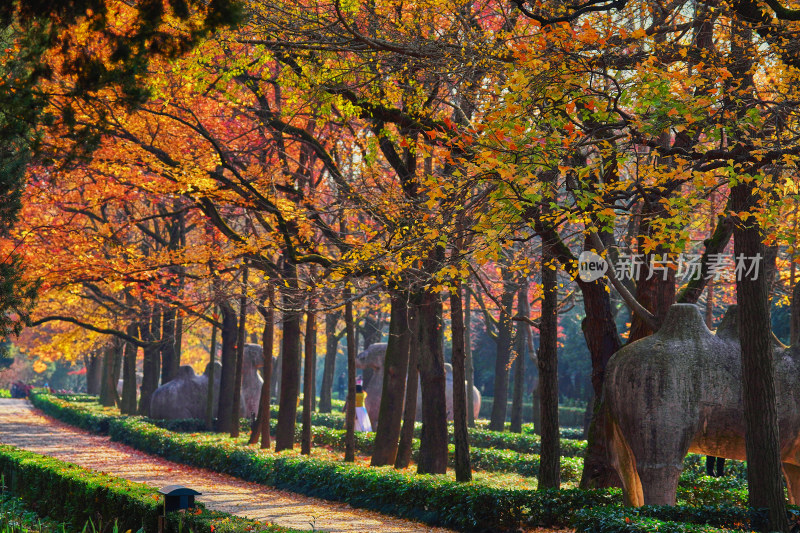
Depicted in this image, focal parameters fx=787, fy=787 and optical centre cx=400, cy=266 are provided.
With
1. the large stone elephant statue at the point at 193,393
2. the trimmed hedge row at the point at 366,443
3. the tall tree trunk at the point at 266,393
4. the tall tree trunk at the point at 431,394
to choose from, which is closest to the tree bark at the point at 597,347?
the tall tree trunk at the point at 431,394

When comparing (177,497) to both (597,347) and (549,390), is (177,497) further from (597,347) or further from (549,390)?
(597,347)

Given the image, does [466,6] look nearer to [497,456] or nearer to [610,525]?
[610,525]

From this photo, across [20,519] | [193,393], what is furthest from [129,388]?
[20,519]

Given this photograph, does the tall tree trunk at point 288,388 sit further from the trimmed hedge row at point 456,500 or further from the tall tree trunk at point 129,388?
the tall tree trunk at point 129,388

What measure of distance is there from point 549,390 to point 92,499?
7.03 metres

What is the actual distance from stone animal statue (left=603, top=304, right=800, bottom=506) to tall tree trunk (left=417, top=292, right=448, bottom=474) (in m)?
6.22

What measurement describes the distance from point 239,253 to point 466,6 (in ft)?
27.1

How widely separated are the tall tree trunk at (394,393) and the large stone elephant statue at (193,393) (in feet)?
42.5

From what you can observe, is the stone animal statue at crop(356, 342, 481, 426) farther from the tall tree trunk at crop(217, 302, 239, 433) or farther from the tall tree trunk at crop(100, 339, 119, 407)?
the tall tree trunk at crop(100, 339, 119, 407)

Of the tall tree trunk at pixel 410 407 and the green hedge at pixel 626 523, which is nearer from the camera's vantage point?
the green hedge at pixel 626 523

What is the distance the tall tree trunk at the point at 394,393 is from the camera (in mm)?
18219

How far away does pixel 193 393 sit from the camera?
101 feet

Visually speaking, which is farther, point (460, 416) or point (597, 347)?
point (460, 416)

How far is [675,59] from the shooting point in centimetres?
1002
